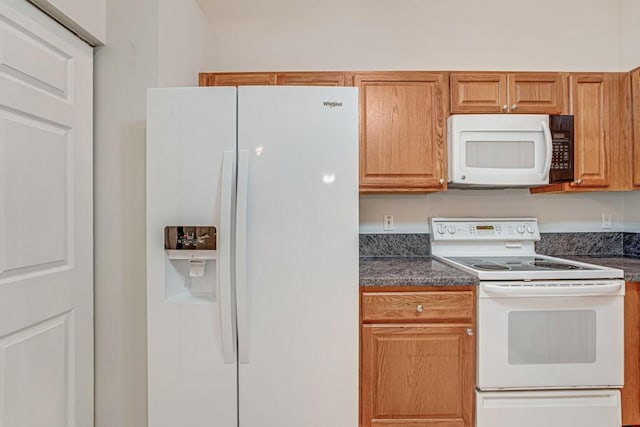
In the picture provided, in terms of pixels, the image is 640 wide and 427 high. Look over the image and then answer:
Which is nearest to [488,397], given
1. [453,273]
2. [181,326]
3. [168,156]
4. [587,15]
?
[453,273]

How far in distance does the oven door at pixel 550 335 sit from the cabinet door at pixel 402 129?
742 millimetres

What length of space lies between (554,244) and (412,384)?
4.89 feet

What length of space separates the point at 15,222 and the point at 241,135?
86 cm

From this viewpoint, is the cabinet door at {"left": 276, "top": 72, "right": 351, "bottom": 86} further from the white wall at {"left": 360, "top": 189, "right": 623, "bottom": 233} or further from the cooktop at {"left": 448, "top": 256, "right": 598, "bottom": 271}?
the cooktop at {"left": 448, "top": 256, "right": 598, "bottom": 271}

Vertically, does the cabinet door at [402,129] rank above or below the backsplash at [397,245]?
above

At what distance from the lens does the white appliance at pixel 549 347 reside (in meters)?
1.75

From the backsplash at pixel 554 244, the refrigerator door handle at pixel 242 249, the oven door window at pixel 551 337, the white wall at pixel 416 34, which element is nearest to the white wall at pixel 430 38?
the white wall at pixel 416 34

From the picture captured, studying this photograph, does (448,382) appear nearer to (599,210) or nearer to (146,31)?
(599,210)

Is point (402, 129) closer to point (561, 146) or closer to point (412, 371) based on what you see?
point (561, 146)

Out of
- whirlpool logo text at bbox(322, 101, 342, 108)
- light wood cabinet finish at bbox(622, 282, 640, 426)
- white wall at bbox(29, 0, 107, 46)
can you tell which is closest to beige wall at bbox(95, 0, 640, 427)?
light wood cabinet finish at bbox(622, 282, 640, 426)

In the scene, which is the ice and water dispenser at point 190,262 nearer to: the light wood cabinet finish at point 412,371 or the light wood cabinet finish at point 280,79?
the light wood cabinet finish at point 412,371

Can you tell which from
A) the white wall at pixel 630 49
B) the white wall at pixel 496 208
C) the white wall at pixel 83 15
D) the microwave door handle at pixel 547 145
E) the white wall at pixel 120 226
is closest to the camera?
the white wall at pixel 83 15

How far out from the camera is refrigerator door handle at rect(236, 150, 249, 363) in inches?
59.2

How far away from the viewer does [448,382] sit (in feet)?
5.73
